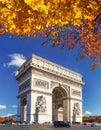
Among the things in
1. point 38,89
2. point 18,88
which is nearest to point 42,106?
point 38,89

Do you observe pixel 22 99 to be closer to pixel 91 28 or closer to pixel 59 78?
pixel 59 78

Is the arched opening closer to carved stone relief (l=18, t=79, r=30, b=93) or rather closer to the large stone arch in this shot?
the large stone arch

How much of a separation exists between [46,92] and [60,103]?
10622 millimetres

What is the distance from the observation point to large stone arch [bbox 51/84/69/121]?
5689 cm

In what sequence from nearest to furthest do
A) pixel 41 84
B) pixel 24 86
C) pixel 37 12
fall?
pixel 37 12 → pixel 41 84 → pixel 24 86

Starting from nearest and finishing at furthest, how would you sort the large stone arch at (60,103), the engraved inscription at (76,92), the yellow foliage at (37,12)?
1. the yellow foliage at (37,12)
2. the large stone arch at (60,103)
3. the engraved inscription at (76,92)

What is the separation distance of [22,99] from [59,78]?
28.3 feet

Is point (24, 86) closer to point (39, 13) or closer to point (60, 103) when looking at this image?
point (60, 103)

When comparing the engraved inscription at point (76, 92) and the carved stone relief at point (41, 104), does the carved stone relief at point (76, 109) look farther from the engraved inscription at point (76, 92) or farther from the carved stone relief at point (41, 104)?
the carved stone relief at point (41, 104)

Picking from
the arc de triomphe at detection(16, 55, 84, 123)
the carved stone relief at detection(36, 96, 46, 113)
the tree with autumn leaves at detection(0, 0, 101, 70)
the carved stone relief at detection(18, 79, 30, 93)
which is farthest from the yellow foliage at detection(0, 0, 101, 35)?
the carved stone relief at detection(18, 79, 30, 93)

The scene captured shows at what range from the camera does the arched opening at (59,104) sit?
188ft

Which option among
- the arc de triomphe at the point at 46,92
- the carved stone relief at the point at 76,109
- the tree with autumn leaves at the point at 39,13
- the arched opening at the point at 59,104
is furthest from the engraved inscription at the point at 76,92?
the tree with autumn leaves at the point at 39,13

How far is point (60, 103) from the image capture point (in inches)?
2356

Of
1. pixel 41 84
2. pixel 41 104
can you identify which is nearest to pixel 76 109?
pixel 41 104
